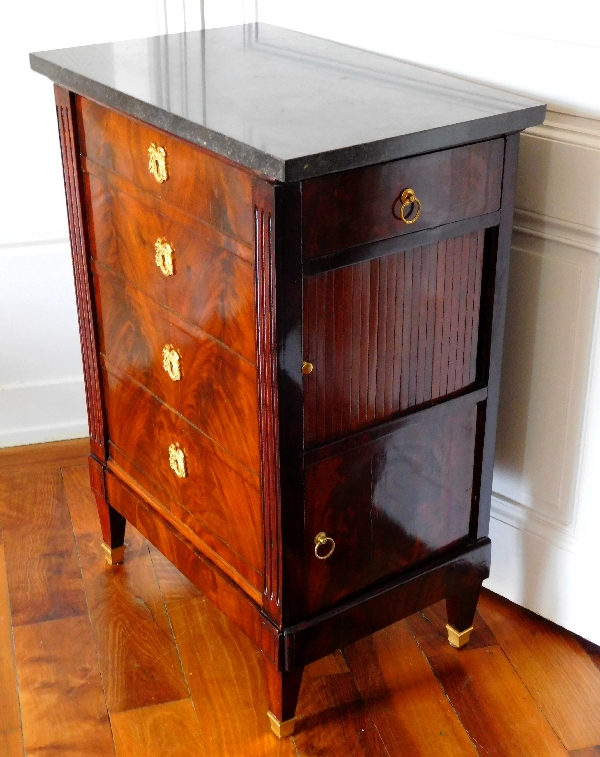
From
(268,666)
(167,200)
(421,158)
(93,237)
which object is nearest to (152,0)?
(93,237)

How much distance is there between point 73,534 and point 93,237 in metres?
0.74

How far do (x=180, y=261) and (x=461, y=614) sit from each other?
0.84 metres

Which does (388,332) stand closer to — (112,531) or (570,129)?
(570,129)

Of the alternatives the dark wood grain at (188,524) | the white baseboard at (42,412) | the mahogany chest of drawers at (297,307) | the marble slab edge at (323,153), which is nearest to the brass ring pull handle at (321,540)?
the mahogany chest of drawers at (297,307)

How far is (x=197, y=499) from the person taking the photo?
171cm

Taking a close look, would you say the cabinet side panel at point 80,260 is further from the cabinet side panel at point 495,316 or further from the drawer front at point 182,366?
the cabinet side panel at point 495,316

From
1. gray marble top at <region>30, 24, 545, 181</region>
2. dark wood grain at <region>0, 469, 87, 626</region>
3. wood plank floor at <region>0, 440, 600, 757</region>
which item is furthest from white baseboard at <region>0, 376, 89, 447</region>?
gray marble top at <region>30, 24, 545, 181</region>

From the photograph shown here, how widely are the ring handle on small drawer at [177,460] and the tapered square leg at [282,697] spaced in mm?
350

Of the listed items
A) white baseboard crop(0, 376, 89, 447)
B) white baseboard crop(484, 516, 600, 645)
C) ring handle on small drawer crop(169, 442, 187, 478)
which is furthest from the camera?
white baseboard crop(0, 376, 89, 447)

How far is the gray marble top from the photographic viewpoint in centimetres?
128

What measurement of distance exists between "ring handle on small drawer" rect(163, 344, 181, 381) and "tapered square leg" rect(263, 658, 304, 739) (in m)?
0.49

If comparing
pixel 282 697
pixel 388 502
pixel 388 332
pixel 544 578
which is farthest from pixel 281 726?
pixel 388 332

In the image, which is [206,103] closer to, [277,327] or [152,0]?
[277,327]

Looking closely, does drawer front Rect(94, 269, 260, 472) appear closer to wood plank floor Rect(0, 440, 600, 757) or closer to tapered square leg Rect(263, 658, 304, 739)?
tapered square leg Rect(263, 658, 304, 739)
